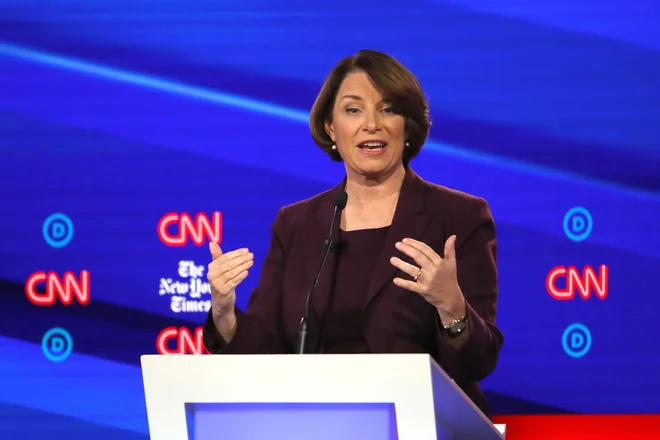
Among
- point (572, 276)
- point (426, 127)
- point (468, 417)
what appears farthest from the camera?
point (572, 276)

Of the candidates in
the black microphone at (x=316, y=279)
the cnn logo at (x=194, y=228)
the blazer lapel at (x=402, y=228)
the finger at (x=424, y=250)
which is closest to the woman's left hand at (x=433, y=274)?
the finger at (x=424, y=250)

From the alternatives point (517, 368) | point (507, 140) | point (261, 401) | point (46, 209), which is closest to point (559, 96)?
point (507, 140)

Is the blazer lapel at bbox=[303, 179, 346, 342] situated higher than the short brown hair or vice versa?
the short brown hair

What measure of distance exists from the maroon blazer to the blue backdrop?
0.87 m

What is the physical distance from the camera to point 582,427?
2.28m

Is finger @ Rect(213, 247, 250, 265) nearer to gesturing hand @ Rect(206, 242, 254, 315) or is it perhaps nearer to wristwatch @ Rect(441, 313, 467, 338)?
gesturing hand @ Rect(206, 242, 254, 315)

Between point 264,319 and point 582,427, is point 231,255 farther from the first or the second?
point 582,427

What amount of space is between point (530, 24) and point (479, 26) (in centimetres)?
17

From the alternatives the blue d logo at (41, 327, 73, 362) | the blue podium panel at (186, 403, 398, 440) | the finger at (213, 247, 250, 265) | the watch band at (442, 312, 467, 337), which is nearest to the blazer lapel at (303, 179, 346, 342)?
the finger at (213, 247, 250, 265)

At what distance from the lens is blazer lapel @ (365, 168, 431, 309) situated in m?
2.37

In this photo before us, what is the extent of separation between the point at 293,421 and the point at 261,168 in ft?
6.30

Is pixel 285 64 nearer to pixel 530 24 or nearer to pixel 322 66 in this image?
pixel 322 66

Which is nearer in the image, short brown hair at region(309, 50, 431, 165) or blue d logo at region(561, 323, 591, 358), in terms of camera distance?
short brown hair at region(309, 50, 431, 165)

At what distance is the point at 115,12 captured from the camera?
3.54 meters
